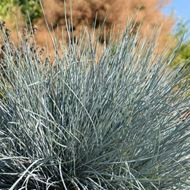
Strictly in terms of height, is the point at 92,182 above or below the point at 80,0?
above

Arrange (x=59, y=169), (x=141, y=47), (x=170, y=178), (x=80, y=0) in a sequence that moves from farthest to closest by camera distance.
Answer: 1. (x=80, y=0)
2. (x=141, y=47)
3. (x=170, y=178)
4. (x=59, y=169)

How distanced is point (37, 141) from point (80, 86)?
0.41 m

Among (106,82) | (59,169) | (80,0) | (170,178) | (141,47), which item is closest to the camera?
(59,169)

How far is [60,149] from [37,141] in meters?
0.13

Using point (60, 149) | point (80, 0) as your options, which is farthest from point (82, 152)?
point (80, 0)

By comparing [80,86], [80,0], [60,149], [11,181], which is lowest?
[80,0]

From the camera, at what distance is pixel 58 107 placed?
2.93 meters

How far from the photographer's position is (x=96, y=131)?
8.93 ft

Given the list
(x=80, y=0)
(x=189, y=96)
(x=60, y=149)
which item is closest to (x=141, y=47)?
(x=189, y=96)

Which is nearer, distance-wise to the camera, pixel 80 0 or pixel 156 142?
pixel 156 142

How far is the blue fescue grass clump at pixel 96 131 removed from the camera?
2672mm

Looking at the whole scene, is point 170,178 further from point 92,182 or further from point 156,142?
point 92,182

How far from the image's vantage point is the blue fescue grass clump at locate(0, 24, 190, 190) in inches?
105

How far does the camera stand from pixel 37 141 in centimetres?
270
